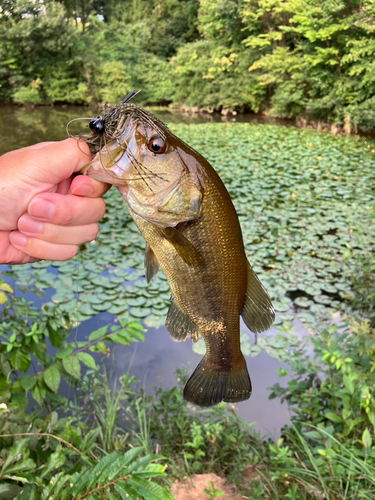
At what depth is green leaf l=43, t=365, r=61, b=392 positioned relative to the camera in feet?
5.56

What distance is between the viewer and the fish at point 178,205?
1.02 m

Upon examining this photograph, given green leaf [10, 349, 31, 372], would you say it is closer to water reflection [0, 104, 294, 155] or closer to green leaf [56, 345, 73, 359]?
green leaf [56, 345, 73, 359]

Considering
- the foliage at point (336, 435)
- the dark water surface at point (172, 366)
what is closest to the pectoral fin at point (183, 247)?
the foliage at point (336, 435)

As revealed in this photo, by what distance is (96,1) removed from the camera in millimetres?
27797

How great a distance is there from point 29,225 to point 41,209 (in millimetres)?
111

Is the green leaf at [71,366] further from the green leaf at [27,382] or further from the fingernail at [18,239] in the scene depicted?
the fingernail at [18,239]

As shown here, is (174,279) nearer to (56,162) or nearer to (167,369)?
(56,162)

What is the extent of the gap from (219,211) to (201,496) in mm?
1943

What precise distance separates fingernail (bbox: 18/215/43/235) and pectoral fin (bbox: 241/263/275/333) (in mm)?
782

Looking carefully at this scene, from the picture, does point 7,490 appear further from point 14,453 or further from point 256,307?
point 256,307

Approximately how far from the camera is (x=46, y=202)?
121cm

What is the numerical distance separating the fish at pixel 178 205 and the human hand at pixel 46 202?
0.41ft

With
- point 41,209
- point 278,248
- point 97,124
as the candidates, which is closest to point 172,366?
point 278,248

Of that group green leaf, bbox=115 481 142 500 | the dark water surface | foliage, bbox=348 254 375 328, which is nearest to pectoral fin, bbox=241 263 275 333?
green leaf, bbox=115 481 142 500
